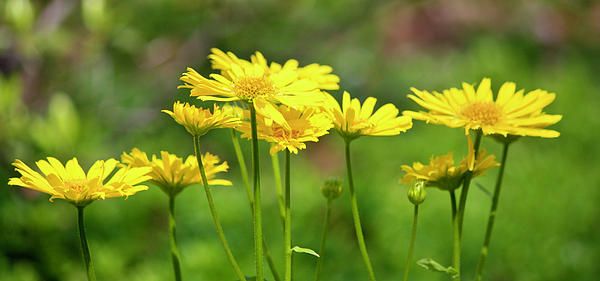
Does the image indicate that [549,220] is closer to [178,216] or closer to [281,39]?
[178,216]

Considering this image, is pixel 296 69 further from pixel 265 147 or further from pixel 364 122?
pixel 265 147

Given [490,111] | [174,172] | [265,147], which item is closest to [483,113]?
[490,111]

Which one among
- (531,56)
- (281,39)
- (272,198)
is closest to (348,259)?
(272,198)

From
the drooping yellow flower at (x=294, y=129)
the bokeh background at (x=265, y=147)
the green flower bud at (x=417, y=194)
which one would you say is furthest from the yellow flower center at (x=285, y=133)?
the bokeh background at (x=265, y=147)

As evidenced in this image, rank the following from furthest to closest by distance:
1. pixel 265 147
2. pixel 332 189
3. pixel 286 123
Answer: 1. pixel 265 147
2. pixel 332 189
3. pixel 286 123

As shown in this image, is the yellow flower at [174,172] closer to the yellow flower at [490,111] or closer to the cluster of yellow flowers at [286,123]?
the cluster of yellow flowers at [286,123]

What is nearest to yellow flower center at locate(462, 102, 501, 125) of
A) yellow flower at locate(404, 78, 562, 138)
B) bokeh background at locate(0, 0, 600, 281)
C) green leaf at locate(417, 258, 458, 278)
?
yellow flower at locate(404, 78, 562, 138)

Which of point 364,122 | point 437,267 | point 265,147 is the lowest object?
point 437,267
